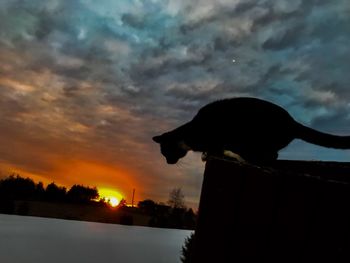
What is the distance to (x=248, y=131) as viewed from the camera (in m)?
4.36

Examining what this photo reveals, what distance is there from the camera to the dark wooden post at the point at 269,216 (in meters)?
1.69

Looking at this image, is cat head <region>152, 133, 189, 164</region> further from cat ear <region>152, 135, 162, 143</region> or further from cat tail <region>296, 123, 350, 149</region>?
cat tail <region>296, 123, 350, 149</region>

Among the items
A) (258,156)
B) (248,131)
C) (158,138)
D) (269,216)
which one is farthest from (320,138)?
(269,216)

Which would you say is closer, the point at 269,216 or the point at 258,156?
the point at 269,216

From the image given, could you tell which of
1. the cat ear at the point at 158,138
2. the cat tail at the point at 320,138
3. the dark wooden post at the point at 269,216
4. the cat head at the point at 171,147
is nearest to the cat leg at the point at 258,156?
the cat tail at the point at 320,138

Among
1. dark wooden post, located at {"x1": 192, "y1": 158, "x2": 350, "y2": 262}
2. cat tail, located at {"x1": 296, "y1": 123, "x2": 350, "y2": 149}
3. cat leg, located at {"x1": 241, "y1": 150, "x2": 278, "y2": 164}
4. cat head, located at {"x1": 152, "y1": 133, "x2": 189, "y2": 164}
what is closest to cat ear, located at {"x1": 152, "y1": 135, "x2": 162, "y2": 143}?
cat head, located at {"x1": 152, "y1": 133, "x2": 189, "y2": 164}

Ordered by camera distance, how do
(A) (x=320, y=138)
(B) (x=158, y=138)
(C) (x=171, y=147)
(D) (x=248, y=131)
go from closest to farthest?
(D) (x=248, y=131), (A) (x=320, y=138), (B) (x=158, y=138), (C) (x=171, y=147)

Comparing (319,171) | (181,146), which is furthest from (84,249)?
(319,171)

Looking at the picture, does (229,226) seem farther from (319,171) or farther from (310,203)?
(319,171)

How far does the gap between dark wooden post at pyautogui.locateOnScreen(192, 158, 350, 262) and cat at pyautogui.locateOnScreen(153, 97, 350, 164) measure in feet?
7.57

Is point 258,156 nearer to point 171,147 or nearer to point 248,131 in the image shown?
point 248,131

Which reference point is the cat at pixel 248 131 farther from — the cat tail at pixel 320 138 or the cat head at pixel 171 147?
the cat head at pixel 171 147

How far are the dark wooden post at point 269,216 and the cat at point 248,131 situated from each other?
7.57ft

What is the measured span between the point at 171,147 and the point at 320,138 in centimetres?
204
